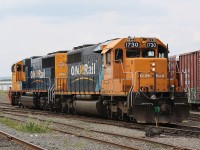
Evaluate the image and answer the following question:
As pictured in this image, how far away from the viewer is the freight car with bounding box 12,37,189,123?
14938 millimetres

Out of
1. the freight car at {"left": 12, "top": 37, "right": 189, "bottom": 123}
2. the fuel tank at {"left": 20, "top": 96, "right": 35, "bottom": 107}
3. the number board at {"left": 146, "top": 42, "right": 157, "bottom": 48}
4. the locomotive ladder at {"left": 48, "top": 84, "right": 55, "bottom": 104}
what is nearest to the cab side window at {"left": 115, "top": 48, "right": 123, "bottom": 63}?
the freight car at {"left": 12, "top": 37, "right": 189, "bottom": 123}

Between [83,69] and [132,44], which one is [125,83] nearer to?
[132,44]

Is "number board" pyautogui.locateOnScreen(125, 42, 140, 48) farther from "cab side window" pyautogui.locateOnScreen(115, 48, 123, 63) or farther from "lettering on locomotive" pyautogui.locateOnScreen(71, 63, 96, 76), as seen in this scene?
"lettering on locomotive" pyautogui.locateOnScreen(71, 63, 96, 76)

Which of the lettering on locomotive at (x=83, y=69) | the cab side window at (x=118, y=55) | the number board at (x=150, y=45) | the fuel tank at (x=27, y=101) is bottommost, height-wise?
the fuel tank at (x=27, y=101)

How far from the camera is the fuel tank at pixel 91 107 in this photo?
1820 cm

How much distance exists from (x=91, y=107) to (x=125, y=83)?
12.0 ft

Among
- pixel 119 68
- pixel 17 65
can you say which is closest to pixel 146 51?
pixel 119 68

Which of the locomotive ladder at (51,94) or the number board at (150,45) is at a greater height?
the number board at (150,45)

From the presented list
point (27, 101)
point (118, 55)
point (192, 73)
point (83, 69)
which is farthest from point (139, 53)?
point (27, 101)

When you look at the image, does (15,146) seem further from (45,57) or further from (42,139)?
(45,57)

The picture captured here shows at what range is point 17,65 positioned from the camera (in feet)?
106

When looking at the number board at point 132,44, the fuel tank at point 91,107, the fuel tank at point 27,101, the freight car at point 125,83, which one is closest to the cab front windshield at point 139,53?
the freight car at point 125,83

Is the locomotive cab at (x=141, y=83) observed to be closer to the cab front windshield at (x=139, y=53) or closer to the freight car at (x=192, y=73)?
the cab front windshield at (x=139, y=53)

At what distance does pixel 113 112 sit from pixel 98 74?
197cm
